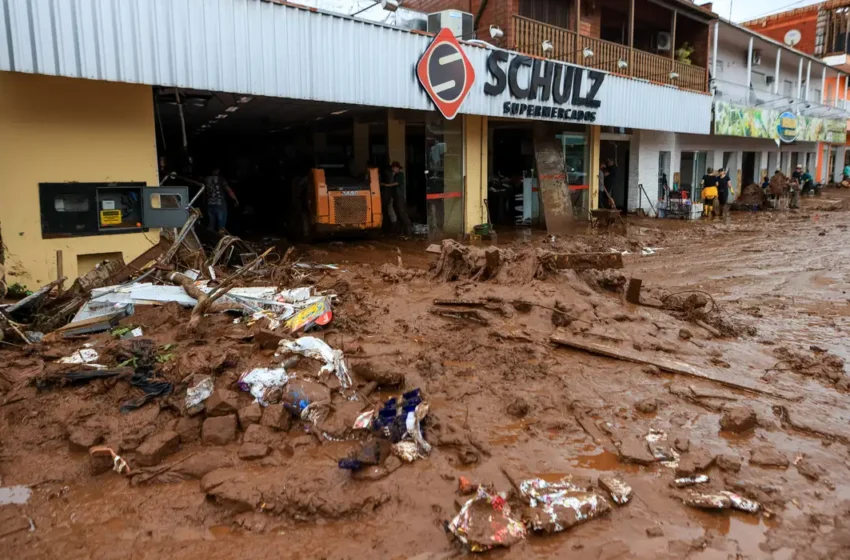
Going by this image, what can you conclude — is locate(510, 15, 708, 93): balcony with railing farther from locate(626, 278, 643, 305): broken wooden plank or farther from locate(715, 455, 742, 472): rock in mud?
locate(715, 455, 742, 472): rock in mud

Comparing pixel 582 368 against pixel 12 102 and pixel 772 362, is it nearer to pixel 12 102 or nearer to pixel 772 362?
pixel 772 362

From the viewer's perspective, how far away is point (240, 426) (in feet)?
14.1

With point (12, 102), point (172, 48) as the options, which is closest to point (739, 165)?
point (172, 48)

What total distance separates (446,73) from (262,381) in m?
9.03

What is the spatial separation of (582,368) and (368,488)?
275cm

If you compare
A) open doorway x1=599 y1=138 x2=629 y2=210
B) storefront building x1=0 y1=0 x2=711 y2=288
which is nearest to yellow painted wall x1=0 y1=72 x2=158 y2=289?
storefront building x1=0 y1=0 x2=711 y2=288

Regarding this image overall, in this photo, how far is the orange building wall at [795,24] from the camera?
117 feet

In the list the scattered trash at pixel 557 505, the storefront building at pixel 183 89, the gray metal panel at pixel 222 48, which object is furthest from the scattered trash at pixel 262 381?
the gray metal panel at pixel 222 48

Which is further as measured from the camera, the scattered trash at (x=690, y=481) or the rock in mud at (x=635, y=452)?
the rock in mud at (x=635, y=452)

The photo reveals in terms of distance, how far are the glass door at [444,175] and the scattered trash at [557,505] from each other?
1088 cm

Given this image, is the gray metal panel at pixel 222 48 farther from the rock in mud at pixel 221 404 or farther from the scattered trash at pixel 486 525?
the scattered trash at pixel 486 525

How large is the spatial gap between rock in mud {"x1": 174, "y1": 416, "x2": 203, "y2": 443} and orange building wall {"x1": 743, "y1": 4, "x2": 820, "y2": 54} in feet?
141

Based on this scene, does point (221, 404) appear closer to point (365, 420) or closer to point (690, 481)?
point (365, 420)

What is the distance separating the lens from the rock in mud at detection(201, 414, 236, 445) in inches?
163
